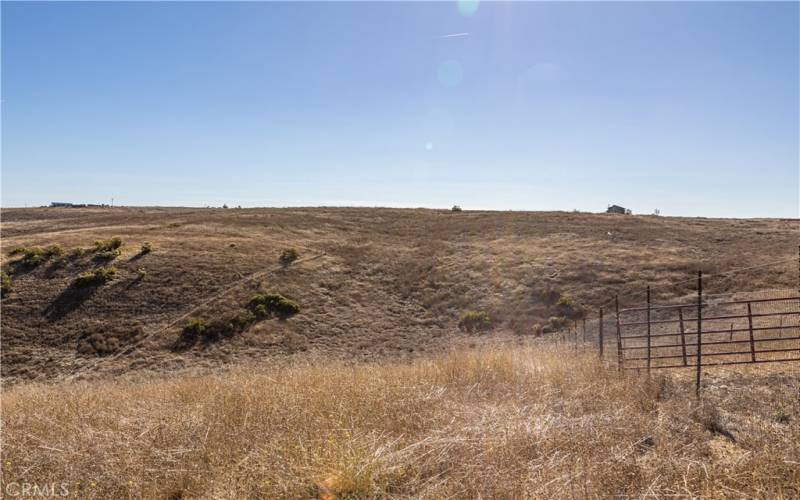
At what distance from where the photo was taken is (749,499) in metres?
3.89

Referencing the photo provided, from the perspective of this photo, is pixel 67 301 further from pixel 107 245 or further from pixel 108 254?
pixel 107 245

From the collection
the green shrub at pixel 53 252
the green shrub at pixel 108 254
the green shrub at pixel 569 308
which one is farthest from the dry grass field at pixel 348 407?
the green shrub at pixel 108 254

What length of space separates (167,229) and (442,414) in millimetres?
40718

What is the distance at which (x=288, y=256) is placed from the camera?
35156 mm

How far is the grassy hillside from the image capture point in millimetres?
21547

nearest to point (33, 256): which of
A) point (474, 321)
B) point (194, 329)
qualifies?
point (194, 329)

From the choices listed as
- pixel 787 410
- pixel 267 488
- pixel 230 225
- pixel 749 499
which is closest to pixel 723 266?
pixel 787 410

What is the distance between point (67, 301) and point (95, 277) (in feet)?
8.17

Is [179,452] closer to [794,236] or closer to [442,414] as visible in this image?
[442,414]

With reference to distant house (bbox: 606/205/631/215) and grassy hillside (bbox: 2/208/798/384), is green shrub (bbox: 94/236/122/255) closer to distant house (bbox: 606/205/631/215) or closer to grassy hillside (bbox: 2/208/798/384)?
grassy hillside (bbox: 2/208/798/384)

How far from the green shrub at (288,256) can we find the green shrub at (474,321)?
14199 mm

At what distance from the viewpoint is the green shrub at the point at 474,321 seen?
2527 centimetres

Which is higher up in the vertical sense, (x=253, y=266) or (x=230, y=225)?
(x=230, y=225)

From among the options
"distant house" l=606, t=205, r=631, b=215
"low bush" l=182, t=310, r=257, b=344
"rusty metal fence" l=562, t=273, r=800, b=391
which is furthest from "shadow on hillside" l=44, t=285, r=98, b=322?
"distant house" l=606, t=205, r=631, b=215
